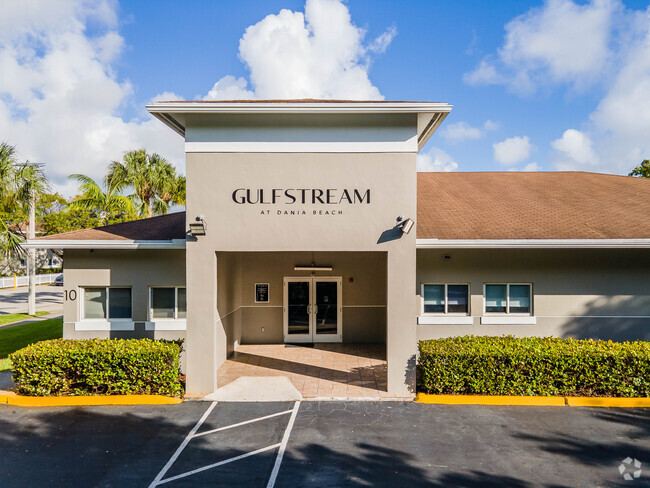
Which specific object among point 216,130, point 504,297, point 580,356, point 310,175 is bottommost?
→ point 580,356

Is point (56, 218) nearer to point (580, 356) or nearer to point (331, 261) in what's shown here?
point (331, 261)

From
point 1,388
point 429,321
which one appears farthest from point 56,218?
point 429,321

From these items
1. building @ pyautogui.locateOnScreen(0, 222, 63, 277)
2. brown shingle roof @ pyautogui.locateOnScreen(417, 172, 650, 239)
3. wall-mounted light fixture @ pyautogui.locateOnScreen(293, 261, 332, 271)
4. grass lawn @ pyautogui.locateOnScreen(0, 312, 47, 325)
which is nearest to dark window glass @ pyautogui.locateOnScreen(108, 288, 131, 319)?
wall-mounted light fixture @ pyautogui.locateOnScreen(293, 261, 332, 271)

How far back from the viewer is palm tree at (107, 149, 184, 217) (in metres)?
21.1

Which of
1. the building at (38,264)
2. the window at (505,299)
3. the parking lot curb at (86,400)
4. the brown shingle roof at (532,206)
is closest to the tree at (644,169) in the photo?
the brown shingle roof at (532,206)

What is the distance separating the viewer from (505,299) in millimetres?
9984

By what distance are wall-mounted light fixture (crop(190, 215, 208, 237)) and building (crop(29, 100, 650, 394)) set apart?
0.16ft

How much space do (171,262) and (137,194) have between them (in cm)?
1473

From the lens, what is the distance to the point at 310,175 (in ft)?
28.0

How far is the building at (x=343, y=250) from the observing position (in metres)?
8.46

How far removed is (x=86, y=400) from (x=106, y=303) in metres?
2.65

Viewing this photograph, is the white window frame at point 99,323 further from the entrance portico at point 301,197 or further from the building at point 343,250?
the entrance portico at point 301,197

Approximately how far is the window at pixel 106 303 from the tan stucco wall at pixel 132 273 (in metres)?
0.19

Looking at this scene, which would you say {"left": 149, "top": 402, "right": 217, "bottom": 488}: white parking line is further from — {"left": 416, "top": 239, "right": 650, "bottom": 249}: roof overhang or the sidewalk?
the sidewalk
